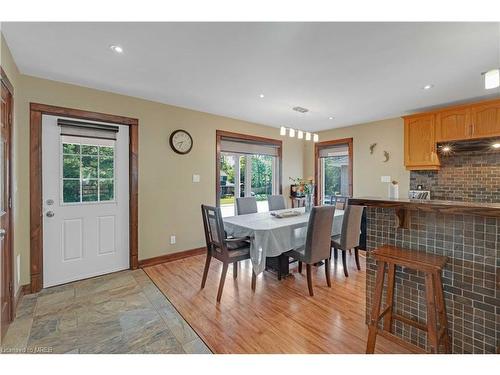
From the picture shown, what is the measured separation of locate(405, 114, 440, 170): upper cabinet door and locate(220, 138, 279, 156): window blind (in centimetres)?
233

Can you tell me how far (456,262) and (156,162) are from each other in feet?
11.0

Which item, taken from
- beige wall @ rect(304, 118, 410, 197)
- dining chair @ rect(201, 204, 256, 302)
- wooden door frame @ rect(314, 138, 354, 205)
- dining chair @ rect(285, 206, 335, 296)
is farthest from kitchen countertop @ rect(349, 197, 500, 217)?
wooden door frame @ rect(314, 138, 354, 205)

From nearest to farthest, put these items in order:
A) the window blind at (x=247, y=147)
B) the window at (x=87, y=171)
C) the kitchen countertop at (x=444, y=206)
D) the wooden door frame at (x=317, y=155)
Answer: the kitchen countertop at (x=444, y=206), the window at (x=87, y=171), the window blind at (x=247, y=147), the wooden door frame at (x=317, y=155)

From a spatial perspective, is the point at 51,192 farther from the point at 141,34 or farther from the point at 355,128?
the point at 355,128

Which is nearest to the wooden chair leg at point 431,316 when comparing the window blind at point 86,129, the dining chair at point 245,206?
the dining chair at point 245,206

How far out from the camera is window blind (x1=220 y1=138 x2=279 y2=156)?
13.9 feet

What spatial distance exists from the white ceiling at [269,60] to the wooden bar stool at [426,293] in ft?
5.14

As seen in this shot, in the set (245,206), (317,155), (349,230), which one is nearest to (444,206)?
(349,230)

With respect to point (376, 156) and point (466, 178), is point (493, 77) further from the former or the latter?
point (376, 156)

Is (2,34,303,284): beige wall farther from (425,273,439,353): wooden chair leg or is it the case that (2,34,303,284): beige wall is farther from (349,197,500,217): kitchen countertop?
(425,273,439,353): wooden chair leg

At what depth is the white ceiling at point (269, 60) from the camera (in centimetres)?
174

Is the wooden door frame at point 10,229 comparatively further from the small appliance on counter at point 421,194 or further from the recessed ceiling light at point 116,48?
the small appliance on counter at point 421,194

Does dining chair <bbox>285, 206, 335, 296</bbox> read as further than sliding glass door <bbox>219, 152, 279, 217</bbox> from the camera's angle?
No
